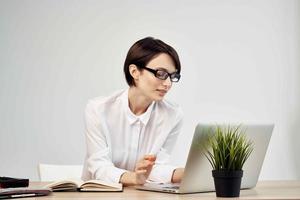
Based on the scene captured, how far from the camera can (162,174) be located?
9.20 ft

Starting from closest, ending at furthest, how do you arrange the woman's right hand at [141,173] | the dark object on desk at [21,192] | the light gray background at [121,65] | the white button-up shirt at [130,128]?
the dark object on desk at [21,192]
the woman's right hand at [141,173]
the white button-up shirt at [130,128]
the light gray background at [121,65]

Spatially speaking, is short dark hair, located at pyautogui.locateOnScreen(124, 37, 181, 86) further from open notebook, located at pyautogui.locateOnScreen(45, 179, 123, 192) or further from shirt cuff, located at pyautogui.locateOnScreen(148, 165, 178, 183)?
open notebook, located at pyautogui.locateOnScreen(45, 179, 123, 192)

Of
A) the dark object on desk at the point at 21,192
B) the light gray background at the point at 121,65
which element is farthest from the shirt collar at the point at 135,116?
the light gray background at the point at 121,65

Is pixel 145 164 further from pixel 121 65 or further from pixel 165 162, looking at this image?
pixel 121 65

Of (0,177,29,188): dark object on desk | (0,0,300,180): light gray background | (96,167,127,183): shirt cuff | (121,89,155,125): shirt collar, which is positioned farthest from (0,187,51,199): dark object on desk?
(0,0,300,180): light gray background

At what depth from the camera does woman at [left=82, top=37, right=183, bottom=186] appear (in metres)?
3.01

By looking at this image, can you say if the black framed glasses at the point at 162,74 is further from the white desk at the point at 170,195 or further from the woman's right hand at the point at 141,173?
the white desk at the point at 170,195

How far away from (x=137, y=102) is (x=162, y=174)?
18.9 inches

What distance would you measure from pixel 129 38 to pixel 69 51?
0.49 m

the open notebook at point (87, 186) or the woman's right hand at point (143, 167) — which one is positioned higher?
the woman's right hand at point (143, 167)

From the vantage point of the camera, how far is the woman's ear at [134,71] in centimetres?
313

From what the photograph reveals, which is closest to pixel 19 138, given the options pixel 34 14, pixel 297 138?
pixel 34 14

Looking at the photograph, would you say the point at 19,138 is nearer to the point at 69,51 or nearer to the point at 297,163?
→ the point at 69,51

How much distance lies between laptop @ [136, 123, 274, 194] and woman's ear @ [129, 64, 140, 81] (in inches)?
32.6
